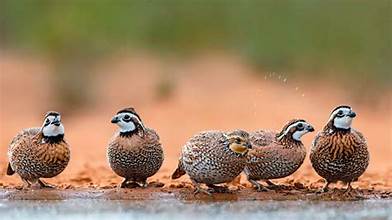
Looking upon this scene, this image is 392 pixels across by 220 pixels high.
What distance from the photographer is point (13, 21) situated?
24.8m

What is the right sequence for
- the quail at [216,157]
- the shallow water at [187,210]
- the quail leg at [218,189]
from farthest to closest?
the quail leg at [218,189]
the quail at [216,157]
the shallow water at [187,210]

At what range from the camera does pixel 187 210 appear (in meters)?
7.72

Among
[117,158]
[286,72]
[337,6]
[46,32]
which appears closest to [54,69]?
[46,32]

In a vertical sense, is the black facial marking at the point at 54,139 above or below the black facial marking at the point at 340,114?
below

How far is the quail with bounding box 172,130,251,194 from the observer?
816 centimetres

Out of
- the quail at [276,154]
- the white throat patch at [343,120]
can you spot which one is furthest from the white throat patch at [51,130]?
the white throat patch at [343,120]

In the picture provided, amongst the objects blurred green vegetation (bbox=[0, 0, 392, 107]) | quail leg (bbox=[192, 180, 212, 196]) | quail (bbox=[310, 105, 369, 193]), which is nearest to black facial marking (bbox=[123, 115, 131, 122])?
quail leg (bbox=[192, 180, 212, 196])

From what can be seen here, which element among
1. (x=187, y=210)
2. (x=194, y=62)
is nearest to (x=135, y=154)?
(x=187, y=210)

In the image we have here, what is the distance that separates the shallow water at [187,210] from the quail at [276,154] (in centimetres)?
57

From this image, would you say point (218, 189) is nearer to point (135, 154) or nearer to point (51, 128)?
point (135, 154)

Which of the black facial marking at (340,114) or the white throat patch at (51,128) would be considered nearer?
the black facial marking at (340,114)

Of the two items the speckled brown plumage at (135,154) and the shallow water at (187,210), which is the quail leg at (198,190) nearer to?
the shallow water at (187,210)

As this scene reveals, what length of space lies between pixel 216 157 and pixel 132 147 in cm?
78

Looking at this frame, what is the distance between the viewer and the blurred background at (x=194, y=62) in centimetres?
1973
